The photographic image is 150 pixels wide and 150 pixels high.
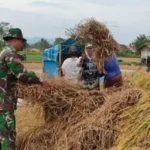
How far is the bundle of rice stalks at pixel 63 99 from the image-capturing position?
5.57m

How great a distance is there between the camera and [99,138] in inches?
201

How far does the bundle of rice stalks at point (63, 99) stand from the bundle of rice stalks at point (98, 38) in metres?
0.77

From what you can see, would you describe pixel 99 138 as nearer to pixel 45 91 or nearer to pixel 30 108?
pixel 45 91

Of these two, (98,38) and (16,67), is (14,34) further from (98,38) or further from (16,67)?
(98,38)

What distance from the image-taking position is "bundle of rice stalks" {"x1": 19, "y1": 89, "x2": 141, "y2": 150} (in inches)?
199

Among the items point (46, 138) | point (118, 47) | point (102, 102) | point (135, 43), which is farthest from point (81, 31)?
point (135, 43)

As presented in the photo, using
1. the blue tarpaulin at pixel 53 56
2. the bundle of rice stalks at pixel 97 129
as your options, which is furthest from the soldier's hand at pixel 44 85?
the blue tarpaulin at pixel 53 56

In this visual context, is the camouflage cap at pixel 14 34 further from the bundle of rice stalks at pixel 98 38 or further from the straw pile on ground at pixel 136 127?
the straw pile on ground at pixel 136 127

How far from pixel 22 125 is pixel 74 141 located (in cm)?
148

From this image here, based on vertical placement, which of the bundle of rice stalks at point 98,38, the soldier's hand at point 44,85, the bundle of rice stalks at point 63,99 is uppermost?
the bundle of rice stalks at point 98,38

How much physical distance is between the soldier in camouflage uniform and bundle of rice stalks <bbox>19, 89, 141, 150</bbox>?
0.55 metres

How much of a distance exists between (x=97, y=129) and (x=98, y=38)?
169 cm

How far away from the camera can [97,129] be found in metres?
5.07

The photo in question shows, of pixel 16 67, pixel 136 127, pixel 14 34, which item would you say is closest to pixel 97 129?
pixel 136 127
